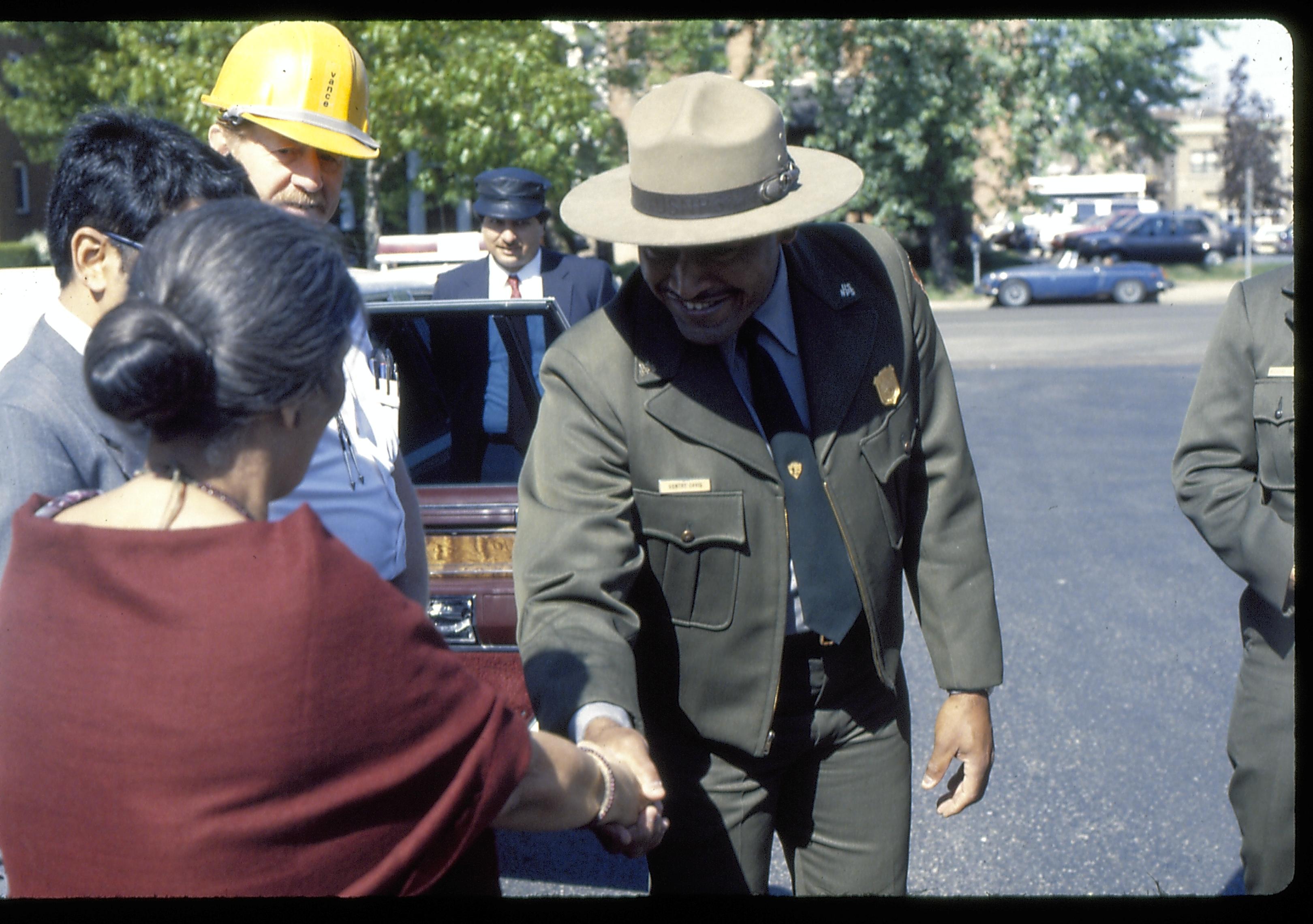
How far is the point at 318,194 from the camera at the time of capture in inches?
113

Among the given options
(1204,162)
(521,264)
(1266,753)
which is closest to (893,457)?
(1266,753)

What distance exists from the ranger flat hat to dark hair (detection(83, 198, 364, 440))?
27.4 inches

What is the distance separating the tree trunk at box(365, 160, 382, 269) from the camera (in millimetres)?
14562

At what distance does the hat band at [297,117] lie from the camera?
2.78m

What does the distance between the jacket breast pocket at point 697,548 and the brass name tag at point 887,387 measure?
327 mm

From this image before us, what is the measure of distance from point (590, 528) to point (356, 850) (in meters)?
0.84

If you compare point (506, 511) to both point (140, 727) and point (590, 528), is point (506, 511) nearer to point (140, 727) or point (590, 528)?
point (590, 528)

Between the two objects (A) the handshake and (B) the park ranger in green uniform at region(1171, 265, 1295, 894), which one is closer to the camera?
(A) the handshake

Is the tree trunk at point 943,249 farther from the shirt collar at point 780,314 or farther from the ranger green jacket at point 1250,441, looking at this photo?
the shirt collar at point 780,314

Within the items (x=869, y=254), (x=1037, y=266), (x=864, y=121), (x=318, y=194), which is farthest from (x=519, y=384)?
(x=864, y=121)

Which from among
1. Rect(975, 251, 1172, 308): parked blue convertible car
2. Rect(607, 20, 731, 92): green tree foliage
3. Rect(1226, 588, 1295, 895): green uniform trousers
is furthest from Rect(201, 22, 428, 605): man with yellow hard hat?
Rect(975, 251, 1172, 308): parked blue convertible car

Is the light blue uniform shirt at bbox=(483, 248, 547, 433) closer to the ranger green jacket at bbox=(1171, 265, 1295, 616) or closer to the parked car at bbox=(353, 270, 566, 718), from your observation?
the parked car at bbox=(353, 270, 566, 718)

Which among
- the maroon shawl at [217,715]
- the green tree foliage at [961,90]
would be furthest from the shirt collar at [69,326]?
the green tree foliage at [961,90]

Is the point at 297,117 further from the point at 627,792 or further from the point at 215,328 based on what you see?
the point at 627,792
